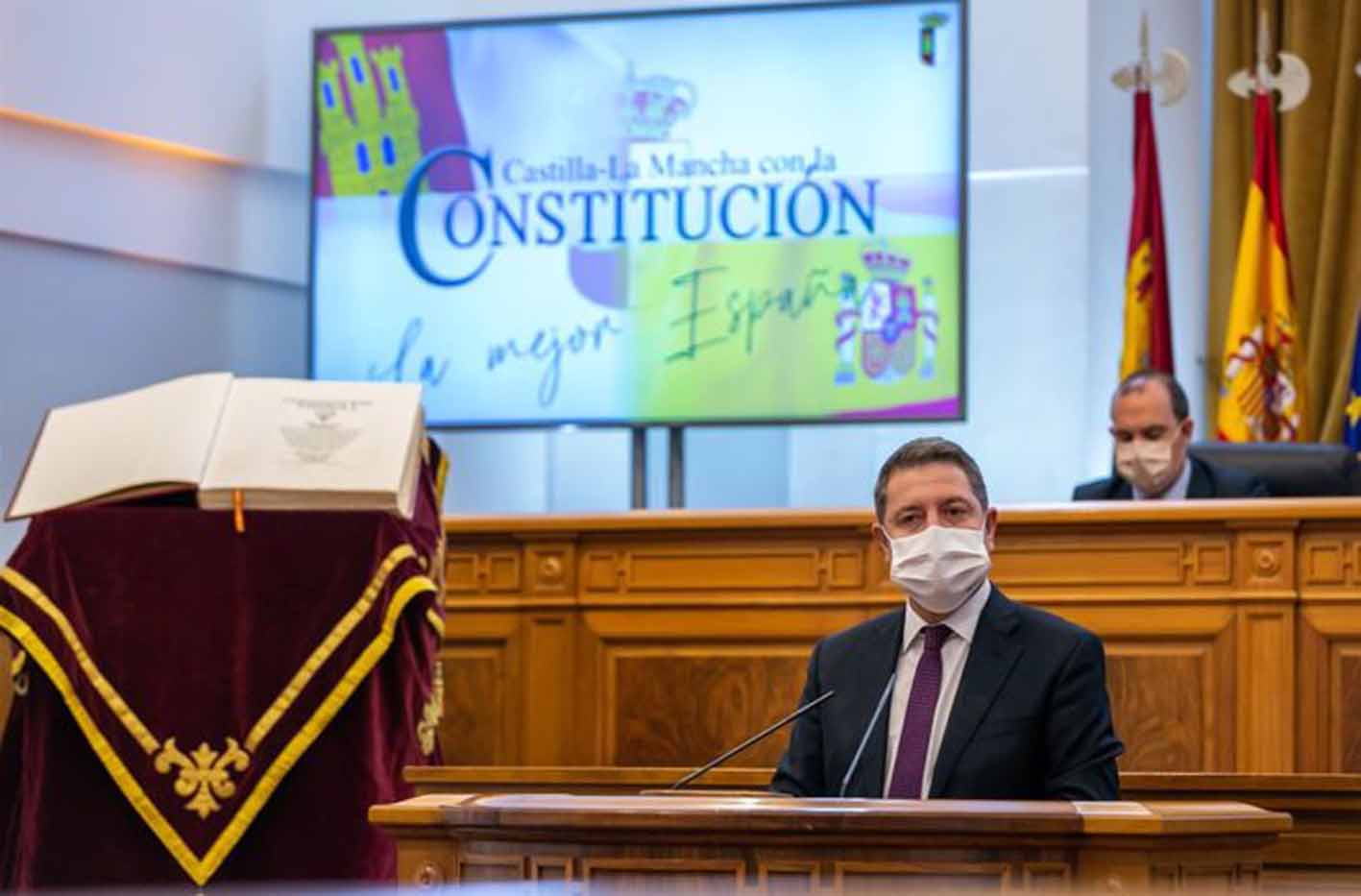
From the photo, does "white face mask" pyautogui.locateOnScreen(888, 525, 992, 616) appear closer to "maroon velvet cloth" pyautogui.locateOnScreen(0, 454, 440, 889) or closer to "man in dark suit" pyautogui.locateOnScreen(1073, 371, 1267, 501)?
"maroon velvet cloth" pyautogui.locateOnScreen(0, 454, 440, 889)

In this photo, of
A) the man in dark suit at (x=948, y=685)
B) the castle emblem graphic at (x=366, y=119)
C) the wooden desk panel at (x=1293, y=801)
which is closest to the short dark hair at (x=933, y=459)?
the man in dark suit at (x=948, y=685)

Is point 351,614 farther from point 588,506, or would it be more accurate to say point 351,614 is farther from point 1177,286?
point 1177,286

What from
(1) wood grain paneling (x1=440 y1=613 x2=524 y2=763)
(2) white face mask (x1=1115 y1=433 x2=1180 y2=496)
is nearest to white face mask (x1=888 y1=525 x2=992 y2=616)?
(1) wood grain paneling (x1=440 y1=613 x2=524 y2=763)

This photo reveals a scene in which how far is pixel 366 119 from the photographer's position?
779 cm

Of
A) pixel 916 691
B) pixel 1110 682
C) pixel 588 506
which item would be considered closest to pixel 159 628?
pixel 916 691

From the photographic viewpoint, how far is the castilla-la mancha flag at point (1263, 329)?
754 cm

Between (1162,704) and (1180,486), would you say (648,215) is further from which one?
(1162,704)

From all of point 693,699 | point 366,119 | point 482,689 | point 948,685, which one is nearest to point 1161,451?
point 693,699

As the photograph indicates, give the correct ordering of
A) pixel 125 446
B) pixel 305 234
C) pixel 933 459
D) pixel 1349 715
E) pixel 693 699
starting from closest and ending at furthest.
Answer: pixel 933 459 < pixel 125 446 < pixel 1349 715 < pixel 693 699 < pixel 305 234

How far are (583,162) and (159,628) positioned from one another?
12.0 feet

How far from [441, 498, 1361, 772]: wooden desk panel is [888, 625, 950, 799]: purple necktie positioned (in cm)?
194

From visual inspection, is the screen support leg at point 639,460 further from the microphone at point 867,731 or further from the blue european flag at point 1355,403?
the microphone at point 867,731

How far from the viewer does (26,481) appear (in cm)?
463

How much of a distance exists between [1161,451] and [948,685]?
2733mm
